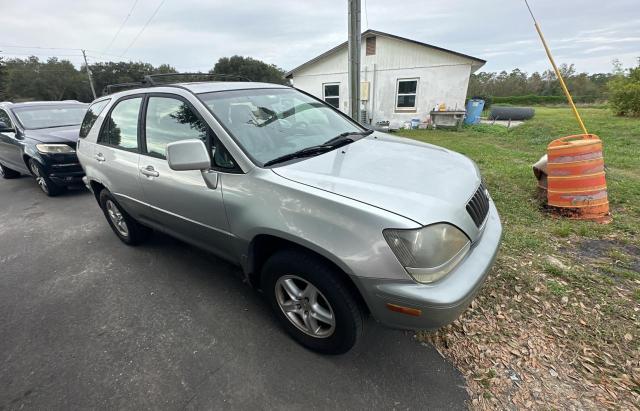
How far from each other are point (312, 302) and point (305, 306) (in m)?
0.09

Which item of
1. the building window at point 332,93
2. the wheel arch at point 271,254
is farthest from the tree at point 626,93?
the wheel arch at point 271,254

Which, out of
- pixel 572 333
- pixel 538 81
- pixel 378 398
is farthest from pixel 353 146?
pixel 538 81

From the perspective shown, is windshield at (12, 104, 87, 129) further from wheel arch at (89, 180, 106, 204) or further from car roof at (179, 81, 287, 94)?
car roof at (179, 81, 287, 94)

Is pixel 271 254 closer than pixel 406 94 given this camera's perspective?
Yes

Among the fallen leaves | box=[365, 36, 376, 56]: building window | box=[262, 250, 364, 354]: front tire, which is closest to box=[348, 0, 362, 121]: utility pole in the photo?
the fallen leaves

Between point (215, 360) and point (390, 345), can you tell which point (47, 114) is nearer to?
point (215, 360)

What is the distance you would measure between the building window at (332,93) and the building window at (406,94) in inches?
106

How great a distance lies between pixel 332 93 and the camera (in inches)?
562

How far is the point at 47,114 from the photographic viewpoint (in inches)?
250

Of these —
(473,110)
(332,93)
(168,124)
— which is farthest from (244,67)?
(168,124)

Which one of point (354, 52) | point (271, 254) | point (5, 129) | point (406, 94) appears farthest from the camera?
point (406, 94)

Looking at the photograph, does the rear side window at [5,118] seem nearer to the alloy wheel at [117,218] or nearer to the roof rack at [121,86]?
the roof rack at [121,86]

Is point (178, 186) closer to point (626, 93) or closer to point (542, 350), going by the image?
point (542, 350)

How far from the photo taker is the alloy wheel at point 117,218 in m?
3.53
